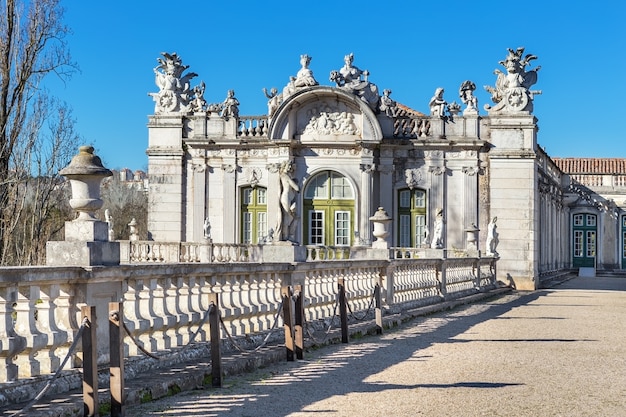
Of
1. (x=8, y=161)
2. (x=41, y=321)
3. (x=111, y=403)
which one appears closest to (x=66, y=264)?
(x=41, y=321)

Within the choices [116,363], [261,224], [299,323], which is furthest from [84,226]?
[261,224]

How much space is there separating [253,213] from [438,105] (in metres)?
7.03

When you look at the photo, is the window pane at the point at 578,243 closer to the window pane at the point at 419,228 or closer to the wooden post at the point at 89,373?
the window pane at the point at 419,228

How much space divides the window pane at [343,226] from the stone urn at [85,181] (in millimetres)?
23892

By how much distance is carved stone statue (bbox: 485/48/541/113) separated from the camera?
1251 inches

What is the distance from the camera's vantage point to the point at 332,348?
12344mm

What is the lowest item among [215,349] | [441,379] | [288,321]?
[441,379]

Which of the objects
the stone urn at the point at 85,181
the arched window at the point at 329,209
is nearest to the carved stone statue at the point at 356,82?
the arched window at the point at 329,209

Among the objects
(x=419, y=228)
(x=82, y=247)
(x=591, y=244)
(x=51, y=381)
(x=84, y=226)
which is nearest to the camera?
(x=51, y=381)

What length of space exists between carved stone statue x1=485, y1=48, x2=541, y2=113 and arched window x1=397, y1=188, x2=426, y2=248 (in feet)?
12.2

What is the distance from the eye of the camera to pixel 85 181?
8141 millimetres

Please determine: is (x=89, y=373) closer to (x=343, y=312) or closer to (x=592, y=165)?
(x=343, y=312)

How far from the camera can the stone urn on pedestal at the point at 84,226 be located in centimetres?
796

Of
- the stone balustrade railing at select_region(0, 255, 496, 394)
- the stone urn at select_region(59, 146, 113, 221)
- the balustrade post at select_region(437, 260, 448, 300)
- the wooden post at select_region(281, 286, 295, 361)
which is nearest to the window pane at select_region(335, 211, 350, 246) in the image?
the balustrade post at select_region(437, 260, 448, 300)
